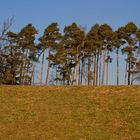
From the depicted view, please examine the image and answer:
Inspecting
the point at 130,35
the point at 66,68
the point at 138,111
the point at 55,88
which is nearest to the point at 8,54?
the point at 66,68

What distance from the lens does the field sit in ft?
62.3

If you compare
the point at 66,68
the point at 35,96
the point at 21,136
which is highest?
the point at 66,68

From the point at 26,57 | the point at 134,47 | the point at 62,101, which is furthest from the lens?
the point at 26,57

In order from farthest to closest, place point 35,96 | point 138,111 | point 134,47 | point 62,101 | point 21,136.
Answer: point 134,47 < point 35,96 < point 62,101 < point 138,111 < point 21,136

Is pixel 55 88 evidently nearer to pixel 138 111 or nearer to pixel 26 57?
pixel 138 111

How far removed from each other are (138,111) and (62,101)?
18.4 ft

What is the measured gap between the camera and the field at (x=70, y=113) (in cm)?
1900

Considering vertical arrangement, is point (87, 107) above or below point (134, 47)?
below

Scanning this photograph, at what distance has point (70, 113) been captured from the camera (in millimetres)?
23141

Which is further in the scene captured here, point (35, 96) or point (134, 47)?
point (134, 47)

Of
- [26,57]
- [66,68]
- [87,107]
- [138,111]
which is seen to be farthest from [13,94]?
[26,57]

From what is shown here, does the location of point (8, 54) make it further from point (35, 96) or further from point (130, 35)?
point (35, 96)

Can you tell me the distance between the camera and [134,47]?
64375 mm

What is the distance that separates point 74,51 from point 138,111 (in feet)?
136
